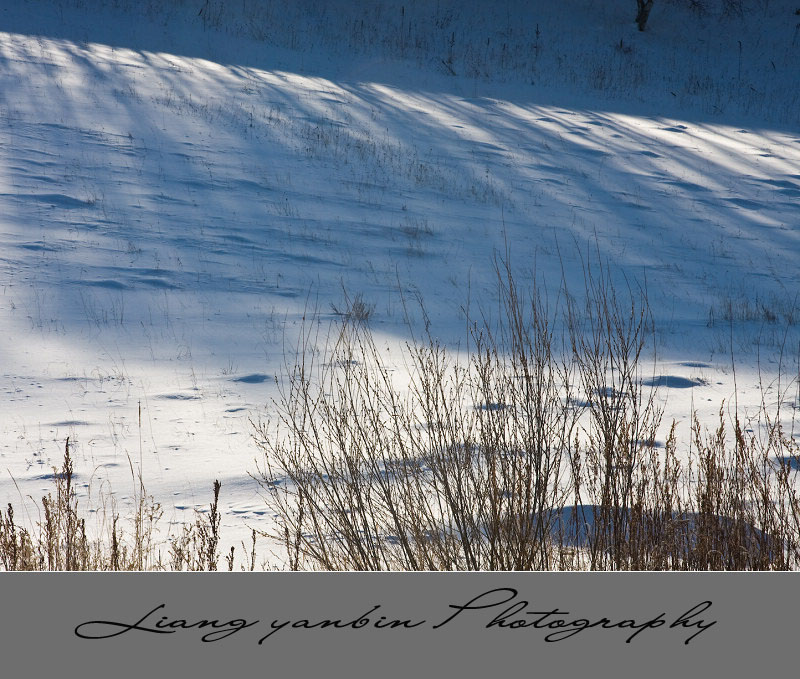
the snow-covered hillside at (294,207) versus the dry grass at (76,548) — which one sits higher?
the snow-covered hillside at (294,207)

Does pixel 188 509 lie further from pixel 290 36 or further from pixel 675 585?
pixel 290 36

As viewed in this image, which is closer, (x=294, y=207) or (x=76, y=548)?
(x=76, y=548)

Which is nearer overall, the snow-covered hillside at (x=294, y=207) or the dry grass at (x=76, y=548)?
the dry grass at (x=76, y=548)

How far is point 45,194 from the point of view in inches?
451

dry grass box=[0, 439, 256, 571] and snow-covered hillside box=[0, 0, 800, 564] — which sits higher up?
snow-covered hillside box=[0, 0, 800, 564]

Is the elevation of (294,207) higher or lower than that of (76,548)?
higher

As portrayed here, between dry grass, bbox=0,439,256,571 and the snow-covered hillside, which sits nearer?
dry grass, bbox=0,439,256,571

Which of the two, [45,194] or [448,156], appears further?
[448,156]

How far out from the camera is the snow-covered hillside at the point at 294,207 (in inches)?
273

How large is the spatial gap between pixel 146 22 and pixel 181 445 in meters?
19.8

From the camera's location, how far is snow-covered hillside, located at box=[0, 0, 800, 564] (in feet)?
22.8

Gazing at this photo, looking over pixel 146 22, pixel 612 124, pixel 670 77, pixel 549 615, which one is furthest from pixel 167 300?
pixel 670 77

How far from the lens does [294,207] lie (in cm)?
1273

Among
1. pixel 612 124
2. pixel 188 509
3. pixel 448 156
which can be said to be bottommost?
pixel 188 509
